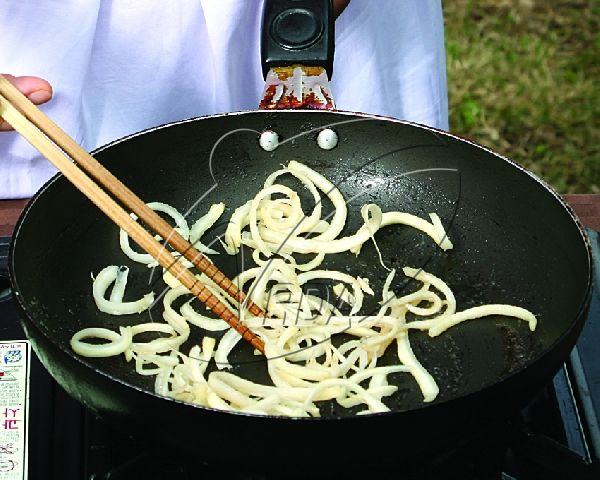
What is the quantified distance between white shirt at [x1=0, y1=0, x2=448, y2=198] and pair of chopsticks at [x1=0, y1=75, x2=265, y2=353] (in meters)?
0.43

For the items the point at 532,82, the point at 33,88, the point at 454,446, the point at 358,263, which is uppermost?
the point at 532,82

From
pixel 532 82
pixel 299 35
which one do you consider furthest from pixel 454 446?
pixel 532 82

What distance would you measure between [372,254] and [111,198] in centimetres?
43

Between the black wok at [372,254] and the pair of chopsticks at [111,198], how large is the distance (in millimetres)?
67

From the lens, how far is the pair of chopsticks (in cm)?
118

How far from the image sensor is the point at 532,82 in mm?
3363

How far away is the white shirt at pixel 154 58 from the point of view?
164 cm

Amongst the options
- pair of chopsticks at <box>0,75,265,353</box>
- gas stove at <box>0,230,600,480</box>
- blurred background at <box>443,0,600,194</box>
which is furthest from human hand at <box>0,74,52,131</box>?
blurred background at <box>443,0,600,194</box>

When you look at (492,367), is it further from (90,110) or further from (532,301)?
(90,110)

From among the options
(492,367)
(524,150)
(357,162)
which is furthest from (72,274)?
(524,150)

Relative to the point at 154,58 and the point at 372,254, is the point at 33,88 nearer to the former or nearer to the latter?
the point at 154,58

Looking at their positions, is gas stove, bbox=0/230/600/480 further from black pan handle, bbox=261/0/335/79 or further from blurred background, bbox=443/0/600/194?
blurred background, bbox=443/0/600/194

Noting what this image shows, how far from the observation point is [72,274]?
1.33 meters

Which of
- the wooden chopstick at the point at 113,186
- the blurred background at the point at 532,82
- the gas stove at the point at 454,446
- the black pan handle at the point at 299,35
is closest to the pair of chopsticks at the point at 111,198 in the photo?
the wooden chopstick at the point at 113,186
